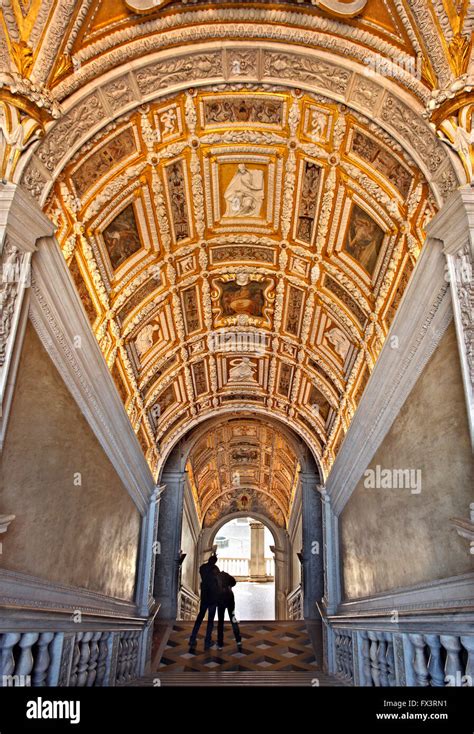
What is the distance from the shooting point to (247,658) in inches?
460

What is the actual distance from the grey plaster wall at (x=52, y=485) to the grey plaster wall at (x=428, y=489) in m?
4.35

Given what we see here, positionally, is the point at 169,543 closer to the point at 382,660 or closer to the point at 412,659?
the point at 382,660

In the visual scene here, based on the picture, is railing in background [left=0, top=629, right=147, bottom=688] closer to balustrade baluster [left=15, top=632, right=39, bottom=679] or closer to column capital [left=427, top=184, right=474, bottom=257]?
balustrade baluster [left=15, top=632, right=39, bottom=679]

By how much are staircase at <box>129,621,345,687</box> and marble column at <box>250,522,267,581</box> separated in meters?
22.5

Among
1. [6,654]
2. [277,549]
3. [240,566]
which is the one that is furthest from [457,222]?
[240,566]

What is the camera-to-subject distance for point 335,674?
1062 centimetres

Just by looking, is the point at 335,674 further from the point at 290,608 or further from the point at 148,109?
the point at 290,608

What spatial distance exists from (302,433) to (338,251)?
7.41 metres

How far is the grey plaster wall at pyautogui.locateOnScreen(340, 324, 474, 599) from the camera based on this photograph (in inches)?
230

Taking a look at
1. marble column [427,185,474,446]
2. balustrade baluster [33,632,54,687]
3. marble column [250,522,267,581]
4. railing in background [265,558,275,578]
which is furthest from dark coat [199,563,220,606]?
railing in background [265,558,275,578]

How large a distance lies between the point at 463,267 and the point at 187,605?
18.8 metres

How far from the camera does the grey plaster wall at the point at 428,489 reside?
5840 millimetres
